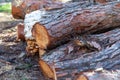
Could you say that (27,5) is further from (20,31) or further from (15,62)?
(15,62)

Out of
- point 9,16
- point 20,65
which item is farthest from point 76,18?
point 9,16

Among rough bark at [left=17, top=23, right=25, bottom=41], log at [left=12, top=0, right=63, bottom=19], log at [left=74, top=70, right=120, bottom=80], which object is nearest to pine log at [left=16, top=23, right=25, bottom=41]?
rough bark at [left=17, top=23, right=25, bottom=41]

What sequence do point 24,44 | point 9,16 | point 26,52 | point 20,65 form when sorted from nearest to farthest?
1. point 20,65
2. point 26,52
3. point 24,44
4. point 9,16

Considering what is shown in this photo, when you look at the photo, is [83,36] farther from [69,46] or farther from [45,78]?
[45,78]

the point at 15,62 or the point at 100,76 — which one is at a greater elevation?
the point at 100,76

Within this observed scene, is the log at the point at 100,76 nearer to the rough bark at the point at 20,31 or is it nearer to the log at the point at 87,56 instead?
the log at the point at 87,56

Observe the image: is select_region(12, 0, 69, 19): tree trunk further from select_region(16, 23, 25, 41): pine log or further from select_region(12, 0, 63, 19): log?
select_region(16, 23, 25, 41): pine log

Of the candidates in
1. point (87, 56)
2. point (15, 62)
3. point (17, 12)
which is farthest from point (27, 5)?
point (87, 56)
